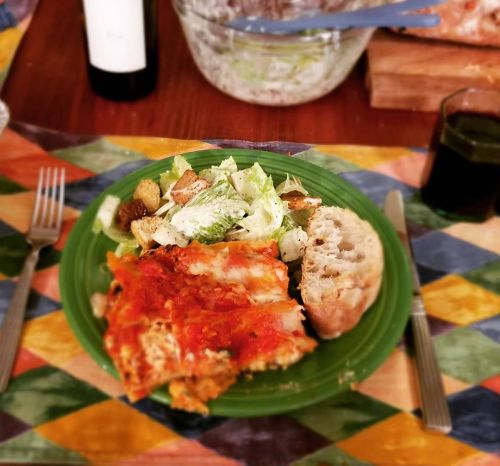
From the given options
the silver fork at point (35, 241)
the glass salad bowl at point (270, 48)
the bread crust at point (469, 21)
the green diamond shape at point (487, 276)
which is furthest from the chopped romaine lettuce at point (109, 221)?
the bread crust at point (469, 21)

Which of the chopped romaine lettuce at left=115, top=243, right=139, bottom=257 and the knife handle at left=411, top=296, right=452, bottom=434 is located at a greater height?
the chopped romaine lettuce at left=115, top=243, right=139, bottom=257

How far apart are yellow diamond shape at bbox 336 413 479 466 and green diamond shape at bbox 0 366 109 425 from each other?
0.64 ft

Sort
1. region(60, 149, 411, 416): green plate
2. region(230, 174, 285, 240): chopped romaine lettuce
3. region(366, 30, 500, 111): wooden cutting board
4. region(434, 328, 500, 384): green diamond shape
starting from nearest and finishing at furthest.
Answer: region(230, 174, 285, 240): chopped romaine lettuce, region(60, 149, 411, 416): green plate, region(434, 328, 500, 384): green diamond shape, region(366, 30, 500, 111): wooden cutting board

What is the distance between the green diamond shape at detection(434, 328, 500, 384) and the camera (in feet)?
1.61

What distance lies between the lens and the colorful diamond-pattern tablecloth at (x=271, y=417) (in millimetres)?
412

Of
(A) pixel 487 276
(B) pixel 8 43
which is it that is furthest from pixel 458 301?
(B) pixel 8 43

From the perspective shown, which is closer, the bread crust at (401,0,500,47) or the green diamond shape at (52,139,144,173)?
the green diamond shape at (52,139,144,173)

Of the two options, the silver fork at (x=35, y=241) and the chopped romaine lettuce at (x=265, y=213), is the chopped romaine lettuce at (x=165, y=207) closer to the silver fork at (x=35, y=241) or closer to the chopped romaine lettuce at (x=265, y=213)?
the chopped romaine lettuce at (x=265, y=213)

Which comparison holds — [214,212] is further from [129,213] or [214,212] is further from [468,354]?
[468,354]

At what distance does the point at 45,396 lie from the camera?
45 centimetres

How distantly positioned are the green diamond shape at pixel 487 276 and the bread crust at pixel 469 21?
1.18 feet

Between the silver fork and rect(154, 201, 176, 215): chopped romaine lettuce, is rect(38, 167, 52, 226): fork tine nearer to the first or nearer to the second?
the silver fork

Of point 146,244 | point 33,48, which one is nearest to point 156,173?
point 146,244

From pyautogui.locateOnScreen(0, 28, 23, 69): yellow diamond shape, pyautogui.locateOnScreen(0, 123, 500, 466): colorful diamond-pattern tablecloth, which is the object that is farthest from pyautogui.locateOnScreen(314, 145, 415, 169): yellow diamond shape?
pyautogui.locateOnScreen(0, 28, 23, 69): yellow diamond shape
